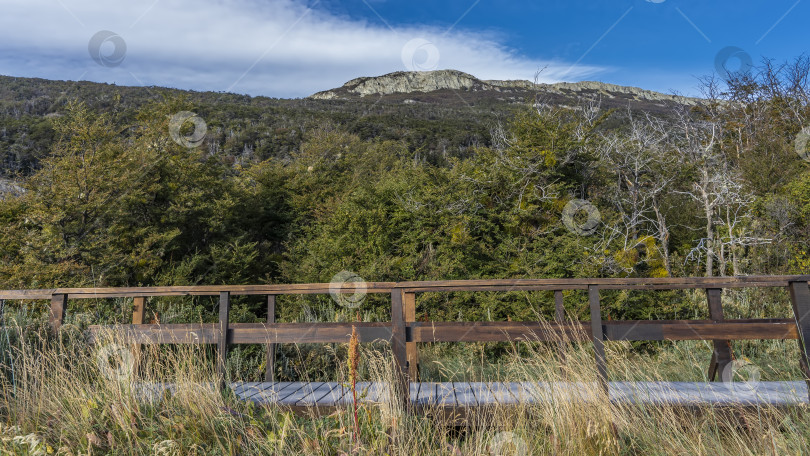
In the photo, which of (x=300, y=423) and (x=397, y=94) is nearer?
(x=300, y=423)

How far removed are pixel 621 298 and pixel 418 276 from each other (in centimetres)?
337

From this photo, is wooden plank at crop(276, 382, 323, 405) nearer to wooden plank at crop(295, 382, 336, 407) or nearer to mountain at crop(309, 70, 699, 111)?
wooden plank at crop(295, 382, 336, 407)

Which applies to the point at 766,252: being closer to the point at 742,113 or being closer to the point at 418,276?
the point at 418,276

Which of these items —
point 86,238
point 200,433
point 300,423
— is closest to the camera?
point 200,433

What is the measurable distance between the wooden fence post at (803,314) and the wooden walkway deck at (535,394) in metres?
0.25

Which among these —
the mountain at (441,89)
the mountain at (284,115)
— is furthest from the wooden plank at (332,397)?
the mountain at (441,89)

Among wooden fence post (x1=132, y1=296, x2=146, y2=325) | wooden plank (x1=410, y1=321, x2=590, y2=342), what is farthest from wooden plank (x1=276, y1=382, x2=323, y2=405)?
wooden fence post (x1=132, y1=296, x2=146, y2=325)

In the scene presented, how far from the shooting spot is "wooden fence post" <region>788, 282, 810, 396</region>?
3.47m

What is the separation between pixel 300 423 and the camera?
3.15 metres

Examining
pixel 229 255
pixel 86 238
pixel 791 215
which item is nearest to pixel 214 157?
pixel 229 255

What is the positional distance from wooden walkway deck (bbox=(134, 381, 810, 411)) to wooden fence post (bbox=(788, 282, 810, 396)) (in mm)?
246

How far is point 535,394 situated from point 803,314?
2.12 metres

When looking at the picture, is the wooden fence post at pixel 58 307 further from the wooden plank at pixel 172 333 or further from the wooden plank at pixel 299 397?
the wooden plank at pixel 299 397

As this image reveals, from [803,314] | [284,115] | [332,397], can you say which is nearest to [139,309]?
[332,397]
